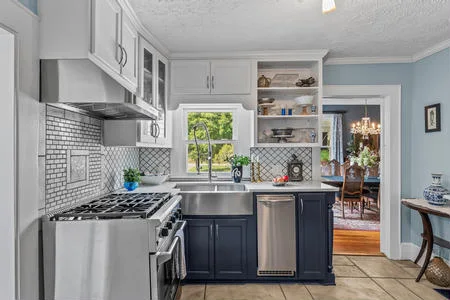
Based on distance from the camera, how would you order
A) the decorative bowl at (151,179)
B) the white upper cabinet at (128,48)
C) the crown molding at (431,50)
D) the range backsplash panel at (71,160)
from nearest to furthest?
1. the range backsplash panel at (71,160)
2. the white upper cabinet at (128,48)
3. the crown molding at (431,50)
4. the decorative bowl at (151,179)

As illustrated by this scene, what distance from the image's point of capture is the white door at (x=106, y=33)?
61.2 inches

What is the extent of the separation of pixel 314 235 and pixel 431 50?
2411 mm

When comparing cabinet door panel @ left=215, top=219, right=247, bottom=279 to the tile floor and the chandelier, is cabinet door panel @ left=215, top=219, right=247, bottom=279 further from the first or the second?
the chandelier

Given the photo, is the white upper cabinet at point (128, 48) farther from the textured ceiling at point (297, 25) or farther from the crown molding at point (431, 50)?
the crown molding at point (431, 50)

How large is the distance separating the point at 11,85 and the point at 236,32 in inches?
76.3

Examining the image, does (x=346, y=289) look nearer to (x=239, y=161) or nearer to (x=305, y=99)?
(x=239, y=161)

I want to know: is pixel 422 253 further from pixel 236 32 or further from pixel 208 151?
pixel 236 32

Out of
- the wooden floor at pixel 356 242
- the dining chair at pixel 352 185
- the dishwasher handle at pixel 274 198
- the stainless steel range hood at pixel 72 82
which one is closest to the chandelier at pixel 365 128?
the dining chair at pixel 352 185

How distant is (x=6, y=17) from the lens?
52.9 inches

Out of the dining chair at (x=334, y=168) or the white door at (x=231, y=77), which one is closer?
the white door at (x=231, y=77)

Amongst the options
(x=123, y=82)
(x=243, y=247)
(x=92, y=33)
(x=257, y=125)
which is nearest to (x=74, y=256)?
(x=123, y=82)

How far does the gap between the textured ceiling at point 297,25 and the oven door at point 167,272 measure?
5.71ft

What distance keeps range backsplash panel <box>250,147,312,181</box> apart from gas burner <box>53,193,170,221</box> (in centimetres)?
159

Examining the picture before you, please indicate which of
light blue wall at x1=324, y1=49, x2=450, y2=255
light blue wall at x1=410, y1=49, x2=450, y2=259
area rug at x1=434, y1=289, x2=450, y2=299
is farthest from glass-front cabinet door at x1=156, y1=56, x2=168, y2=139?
area rug at x1=434, y1=289, x2=450, y2=299
